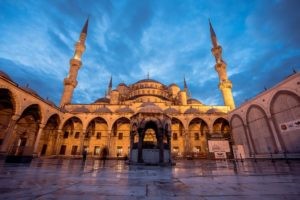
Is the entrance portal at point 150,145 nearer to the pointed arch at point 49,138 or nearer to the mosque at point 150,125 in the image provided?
the mosque at point 150,125

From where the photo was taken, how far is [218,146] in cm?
1489

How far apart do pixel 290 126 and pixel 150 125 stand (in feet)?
43.5

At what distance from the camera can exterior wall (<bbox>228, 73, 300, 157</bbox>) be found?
13.6 metres

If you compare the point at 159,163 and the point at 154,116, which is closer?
the point at 159,163

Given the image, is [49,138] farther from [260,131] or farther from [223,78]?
[223,78]

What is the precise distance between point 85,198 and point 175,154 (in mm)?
24964

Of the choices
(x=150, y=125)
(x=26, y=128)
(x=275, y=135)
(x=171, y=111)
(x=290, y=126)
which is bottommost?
(x=275, y=135)

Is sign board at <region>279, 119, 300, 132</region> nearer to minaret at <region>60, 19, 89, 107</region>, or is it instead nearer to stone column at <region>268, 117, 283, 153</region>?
stone column at <region>268, 117, 283, 153</region>

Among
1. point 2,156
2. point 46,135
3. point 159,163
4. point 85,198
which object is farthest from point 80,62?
point 85,198

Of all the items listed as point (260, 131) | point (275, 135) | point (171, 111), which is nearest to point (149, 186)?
point (275, 135)

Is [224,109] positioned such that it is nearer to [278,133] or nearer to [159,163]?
[278,133]

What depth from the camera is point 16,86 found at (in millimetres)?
14914

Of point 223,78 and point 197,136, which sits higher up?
point 223,78

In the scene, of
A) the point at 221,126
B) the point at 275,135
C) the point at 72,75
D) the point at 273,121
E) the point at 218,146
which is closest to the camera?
the point at 218,146
